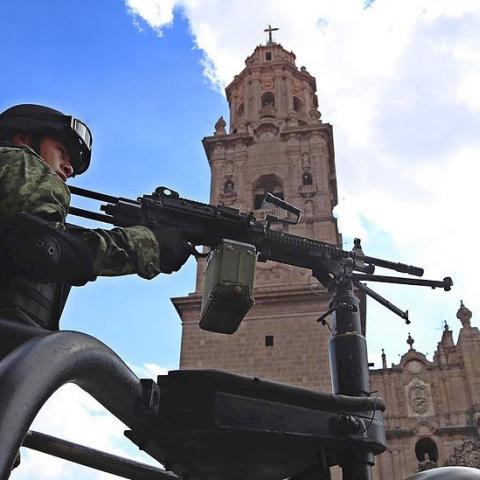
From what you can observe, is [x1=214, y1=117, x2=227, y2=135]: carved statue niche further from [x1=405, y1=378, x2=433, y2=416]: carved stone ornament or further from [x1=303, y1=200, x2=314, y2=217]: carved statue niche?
[x1=405, y1=378, x2=433, y2=416]: carved stone ornament

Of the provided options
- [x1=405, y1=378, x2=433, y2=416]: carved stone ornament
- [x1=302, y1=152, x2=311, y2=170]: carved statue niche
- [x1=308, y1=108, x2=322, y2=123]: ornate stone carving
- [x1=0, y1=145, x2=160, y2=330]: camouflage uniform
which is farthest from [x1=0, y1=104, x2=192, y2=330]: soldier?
[x1=308, y1=108, x2=322, y2=123]: ornate stone carving

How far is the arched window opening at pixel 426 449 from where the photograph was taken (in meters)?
18.2

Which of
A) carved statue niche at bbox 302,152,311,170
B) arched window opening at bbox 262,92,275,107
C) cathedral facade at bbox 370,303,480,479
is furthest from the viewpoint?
arched window opening at bbox 262,92,275,107

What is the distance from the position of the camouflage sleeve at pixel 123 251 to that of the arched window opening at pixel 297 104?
2272 centimetres

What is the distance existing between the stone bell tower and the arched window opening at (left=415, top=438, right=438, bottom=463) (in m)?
6.21

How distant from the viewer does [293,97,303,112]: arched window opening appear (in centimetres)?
2389

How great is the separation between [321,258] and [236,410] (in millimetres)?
2168

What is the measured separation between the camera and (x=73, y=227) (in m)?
1.65

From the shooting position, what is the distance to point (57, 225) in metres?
1.55

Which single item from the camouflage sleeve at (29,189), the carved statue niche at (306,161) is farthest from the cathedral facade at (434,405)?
the camouflage sleeve at (29,189)

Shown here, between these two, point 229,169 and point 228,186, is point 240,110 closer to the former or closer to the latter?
point 229,169

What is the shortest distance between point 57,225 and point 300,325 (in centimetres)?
1411

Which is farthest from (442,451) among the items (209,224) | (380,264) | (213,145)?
(209,224)

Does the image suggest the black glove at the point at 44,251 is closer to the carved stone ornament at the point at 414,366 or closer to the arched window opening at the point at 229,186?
the arched window opening at the point at 229,186
